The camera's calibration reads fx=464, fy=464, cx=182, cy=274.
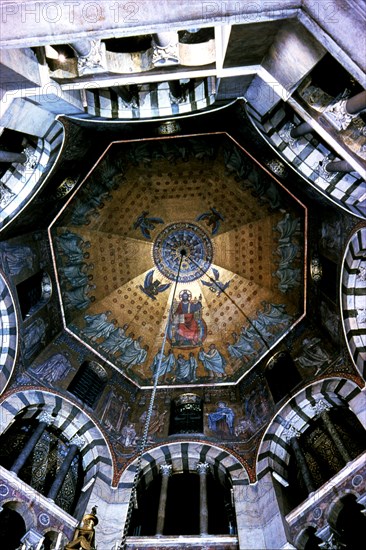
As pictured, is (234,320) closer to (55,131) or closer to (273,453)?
(273,453)

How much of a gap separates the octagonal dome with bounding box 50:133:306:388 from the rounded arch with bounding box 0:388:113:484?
99.0 inches

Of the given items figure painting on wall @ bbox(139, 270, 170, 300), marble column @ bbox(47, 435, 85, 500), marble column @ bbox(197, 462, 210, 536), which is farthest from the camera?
A: figure painting on wall @ bbox(139, 270, 170, 300)

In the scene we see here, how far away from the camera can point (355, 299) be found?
10570mm

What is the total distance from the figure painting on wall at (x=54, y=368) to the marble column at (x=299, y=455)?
5954mm

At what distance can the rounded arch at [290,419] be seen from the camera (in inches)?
419

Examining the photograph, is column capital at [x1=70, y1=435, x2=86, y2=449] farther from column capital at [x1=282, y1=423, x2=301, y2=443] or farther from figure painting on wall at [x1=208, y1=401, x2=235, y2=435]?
column capital at [x1=282, y1=423, x2=301, y2=443]

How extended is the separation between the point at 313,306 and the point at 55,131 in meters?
8.08

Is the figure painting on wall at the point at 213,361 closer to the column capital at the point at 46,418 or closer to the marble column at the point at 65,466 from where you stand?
the marble column at the point at 65,466

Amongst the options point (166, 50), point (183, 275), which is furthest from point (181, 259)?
point (166, 50)

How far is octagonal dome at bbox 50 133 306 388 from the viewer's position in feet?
44.6

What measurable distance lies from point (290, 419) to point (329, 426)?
3.65ft

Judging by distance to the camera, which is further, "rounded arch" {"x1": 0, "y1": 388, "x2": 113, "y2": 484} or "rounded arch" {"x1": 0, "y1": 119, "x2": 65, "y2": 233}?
"rounded arch" {"x1": 0, "y1": 388, "x2": 113, "y2": 484}

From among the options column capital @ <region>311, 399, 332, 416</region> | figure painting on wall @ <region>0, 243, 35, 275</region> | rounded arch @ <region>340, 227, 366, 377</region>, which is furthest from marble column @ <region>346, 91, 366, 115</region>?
figure painting on wall @ <region>0, 243, 35, 275</region>

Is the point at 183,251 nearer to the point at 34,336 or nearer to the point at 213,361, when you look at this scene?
the point at 213,361
